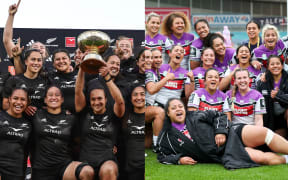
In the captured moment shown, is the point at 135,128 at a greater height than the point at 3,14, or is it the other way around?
the point at 3,14

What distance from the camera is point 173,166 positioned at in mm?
3967

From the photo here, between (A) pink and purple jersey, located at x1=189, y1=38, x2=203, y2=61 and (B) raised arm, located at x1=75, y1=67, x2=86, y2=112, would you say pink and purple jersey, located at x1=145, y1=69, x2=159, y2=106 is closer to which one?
(A) pink and purple jersey, located at x1=189, y1=38, x2=203, y2=61

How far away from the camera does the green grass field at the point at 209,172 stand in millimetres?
3557

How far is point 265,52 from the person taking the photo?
459cm

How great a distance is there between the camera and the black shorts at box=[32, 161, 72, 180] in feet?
8.47

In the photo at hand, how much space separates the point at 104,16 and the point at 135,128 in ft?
2.46

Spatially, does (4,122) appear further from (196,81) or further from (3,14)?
(196,81)

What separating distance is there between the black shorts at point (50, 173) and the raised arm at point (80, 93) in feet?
1.19

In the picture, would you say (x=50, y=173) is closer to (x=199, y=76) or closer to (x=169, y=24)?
(x=199, y=76)

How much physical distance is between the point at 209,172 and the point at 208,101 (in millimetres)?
863

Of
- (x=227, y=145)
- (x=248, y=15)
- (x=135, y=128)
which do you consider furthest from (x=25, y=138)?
(x=248, y=15)

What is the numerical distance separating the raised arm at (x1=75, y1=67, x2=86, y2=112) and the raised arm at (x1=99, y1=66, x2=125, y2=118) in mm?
126

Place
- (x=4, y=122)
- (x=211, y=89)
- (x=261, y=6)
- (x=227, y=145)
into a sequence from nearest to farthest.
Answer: (x=4, y=122) → (x=227, y=145) → (x=211, y=89) → (x=261, y=6)

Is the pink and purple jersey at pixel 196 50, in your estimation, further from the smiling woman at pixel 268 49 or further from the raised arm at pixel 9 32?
the raised arm at pixel 9 32
